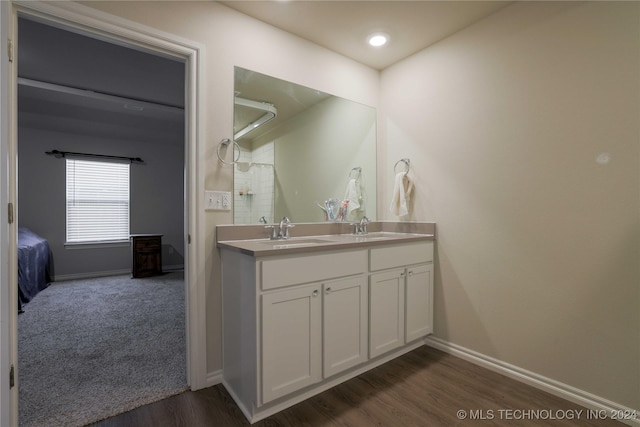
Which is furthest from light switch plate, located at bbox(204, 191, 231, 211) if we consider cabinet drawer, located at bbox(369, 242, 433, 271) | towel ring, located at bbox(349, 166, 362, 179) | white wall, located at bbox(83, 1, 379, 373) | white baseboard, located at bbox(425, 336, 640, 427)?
white baseboard, located at bbox(425, 336, 640, 427)

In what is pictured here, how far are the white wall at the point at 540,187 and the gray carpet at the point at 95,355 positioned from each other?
2.10m

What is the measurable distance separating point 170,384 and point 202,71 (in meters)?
1.91

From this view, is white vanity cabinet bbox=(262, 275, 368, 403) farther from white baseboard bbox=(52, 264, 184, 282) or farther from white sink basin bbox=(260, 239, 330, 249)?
white baseboard bbox=(52, 264, 184, 282)

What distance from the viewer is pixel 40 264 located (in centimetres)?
407

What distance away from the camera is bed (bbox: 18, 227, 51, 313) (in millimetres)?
3381

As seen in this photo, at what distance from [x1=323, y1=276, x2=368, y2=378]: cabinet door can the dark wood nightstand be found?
4.43 meters

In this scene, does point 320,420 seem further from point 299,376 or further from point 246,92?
point 246,92

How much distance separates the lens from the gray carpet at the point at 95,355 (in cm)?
163

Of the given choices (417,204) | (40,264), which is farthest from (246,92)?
(40,264)

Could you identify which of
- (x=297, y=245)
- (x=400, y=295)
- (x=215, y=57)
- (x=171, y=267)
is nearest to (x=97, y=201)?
(x=171, y=267)

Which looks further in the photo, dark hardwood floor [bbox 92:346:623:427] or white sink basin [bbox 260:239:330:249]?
white sink basin [bbox 260:239:330:249]

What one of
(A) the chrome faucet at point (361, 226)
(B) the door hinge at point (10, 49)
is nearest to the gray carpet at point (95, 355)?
(A) the chrome faucet at point (361, 226)

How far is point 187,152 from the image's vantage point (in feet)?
5.98

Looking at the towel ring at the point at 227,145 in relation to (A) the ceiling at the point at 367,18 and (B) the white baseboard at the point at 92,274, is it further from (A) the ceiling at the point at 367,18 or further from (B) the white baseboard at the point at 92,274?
(B) the white baseboard at the point at 92,274
